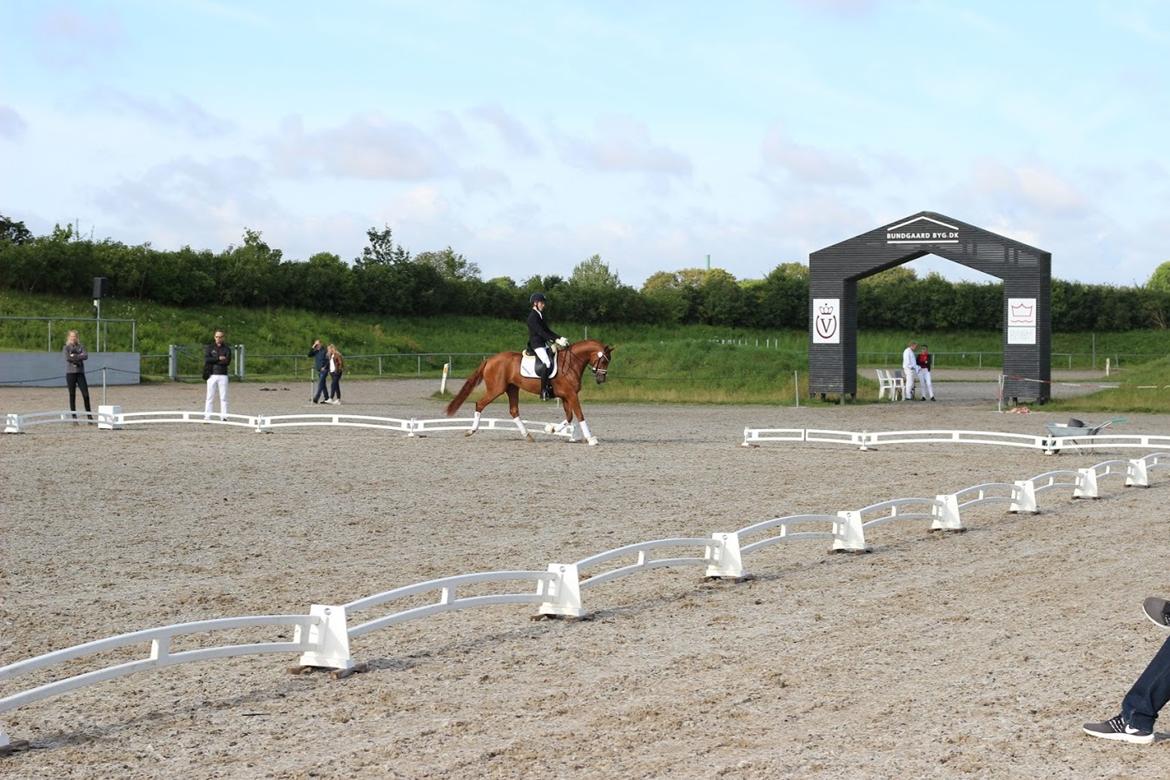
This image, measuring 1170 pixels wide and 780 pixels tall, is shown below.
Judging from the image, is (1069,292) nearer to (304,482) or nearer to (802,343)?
(802,343)

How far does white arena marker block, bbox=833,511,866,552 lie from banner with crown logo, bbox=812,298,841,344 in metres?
26.0

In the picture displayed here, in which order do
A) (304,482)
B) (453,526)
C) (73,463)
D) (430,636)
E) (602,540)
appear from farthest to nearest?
1. (73,463)
2. (304,482)
3. (453,526)
4. (602,540)
5. (430,636)

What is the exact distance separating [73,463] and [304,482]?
13.8ft

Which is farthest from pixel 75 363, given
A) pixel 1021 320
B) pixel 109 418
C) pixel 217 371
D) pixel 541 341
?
pixel 1021 320

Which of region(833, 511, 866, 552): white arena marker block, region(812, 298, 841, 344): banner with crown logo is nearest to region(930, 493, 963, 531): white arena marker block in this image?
region(833, 511, 866, 552): white arena marker block

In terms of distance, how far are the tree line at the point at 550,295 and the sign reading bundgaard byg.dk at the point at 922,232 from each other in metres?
38.6

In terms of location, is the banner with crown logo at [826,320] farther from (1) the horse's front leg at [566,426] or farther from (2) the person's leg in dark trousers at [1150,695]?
(2) the person's leg in dark trousers at [1150,695]

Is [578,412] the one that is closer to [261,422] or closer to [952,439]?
[952,439]

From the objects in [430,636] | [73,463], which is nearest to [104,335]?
[73,463]

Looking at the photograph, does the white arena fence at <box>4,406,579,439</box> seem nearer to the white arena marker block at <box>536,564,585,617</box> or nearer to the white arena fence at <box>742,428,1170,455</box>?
the white arena fence at <box>742,428,1170,455</box>

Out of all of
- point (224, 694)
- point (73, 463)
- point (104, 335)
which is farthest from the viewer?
point (104, 335)

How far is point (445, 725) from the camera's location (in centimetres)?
679

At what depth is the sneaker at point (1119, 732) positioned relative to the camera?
6383mm

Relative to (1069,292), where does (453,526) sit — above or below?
below
